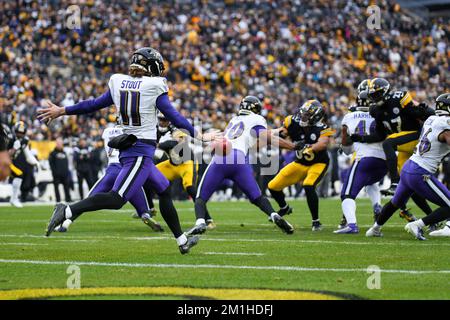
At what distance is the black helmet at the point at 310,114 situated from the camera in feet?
44.4

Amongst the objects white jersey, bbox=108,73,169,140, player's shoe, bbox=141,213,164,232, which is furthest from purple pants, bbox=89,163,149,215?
white jersey, bbox=108,73,169,140

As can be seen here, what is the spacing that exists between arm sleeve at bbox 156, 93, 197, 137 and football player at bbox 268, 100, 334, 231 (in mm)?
4661

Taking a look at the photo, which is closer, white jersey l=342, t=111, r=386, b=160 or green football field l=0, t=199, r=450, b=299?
green football field l=0, t=199, r=450, b=299

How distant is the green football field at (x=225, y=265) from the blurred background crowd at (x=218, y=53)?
15.4 metres

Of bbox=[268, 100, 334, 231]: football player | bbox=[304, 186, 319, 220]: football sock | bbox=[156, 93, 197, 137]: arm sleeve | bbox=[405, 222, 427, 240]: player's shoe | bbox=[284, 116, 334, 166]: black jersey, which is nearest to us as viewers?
bbox=[156, 93, 197, 137]: arm sleeve

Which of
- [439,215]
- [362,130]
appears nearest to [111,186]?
[362,130]

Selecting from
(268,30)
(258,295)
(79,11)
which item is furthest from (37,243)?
(268,30)

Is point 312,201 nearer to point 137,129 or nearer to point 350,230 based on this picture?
point 350,230

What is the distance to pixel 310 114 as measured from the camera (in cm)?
1353

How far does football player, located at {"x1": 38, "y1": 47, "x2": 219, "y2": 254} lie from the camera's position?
340 inches

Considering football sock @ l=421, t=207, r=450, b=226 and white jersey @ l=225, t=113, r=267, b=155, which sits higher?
white jersey @ l=225, t=113, r=267, b=155

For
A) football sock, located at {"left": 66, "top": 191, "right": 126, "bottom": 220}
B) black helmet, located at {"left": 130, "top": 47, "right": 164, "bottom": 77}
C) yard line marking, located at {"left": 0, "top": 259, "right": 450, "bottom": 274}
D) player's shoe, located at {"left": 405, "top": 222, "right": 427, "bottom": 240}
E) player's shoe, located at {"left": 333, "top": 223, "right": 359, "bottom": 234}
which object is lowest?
player's shoe, located at {"left": 333, "top": 223, "right": 359, "bottom": 234}

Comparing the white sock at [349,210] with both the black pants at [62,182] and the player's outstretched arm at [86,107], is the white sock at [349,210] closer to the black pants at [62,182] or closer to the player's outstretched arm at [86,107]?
the player's outstretched arm at [86,107]

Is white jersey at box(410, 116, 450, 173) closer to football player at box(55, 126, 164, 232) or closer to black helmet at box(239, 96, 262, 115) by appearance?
black helmet at box(239, 96, 262, 115)
